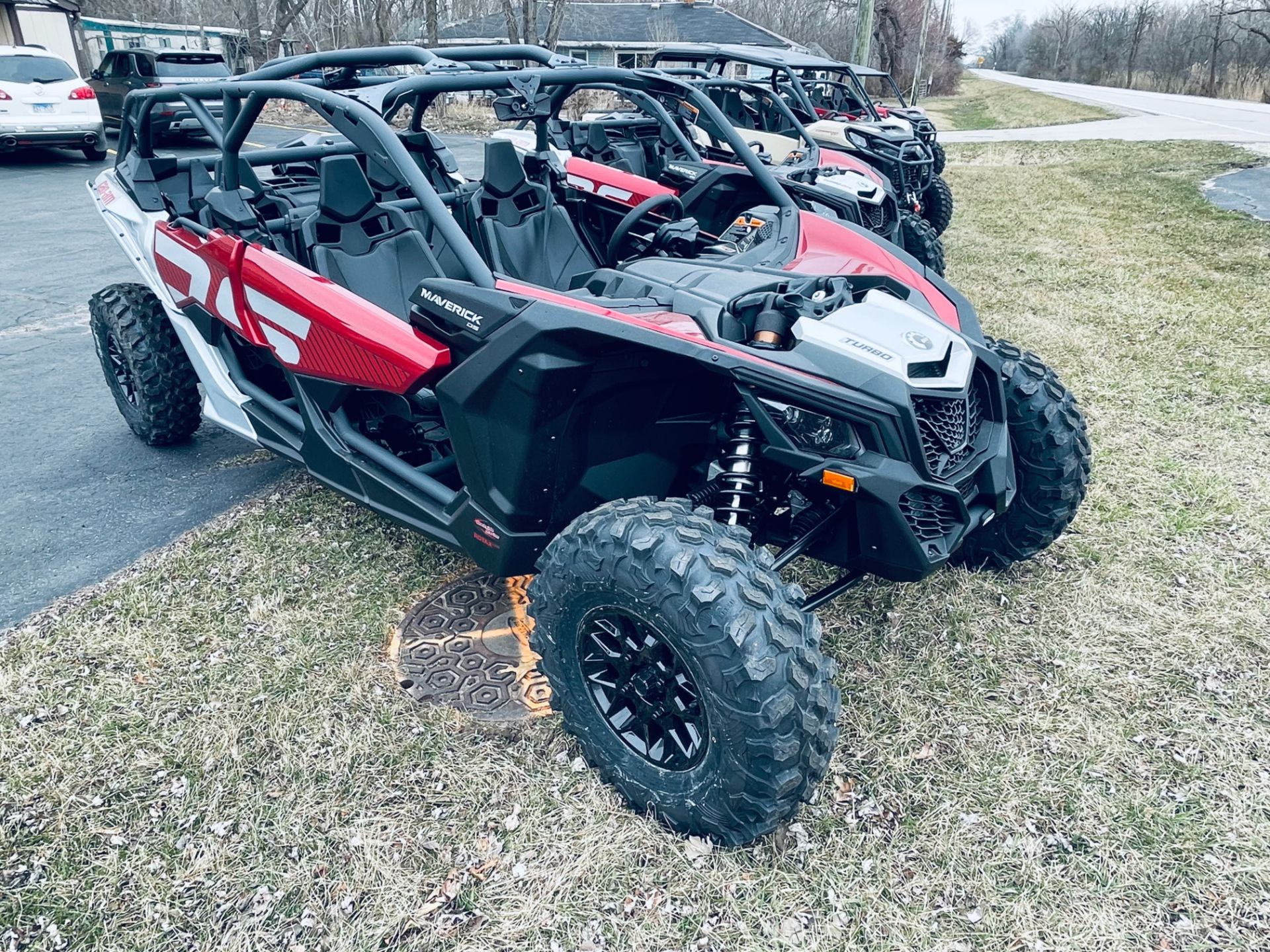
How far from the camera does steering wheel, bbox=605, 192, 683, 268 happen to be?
4.07 meters

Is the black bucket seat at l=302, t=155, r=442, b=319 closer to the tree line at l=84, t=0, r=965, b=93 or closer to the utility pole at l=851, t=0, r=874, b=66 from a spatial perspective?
the utility pole at l=851, t=0, r=874, b=66

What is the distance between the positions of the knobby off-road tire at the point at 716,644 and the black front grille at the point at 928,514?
397 millimetres

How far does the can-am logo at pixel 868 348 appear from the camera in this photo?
2.44 meters

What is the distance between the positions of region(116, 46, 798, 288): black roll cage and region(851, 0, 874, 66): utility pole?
571 inches

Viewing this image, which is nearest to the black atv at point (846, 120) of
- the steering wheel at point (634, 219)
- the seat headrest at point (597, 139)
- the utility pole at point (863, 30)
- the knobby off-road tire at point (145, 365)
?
the seat headrest at point (597, 139)

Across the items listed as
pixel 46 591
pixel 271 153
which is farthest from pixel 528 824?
pixel 271 153

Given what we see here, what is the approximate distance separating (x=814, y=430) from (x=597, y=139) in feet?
16.6

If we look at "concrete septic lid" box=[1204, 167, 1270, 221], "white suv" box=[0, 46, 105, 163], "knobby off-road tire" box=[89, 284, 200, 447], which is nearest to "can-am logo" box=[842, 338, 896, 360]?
"knobby off-road tire" box=[89, 284, 200, 447]

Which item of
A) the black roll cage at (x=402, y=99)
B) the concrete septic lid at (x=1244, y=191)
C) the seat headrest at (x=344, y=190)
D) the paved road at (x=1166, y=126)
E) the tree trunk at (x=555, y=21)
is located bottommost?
the paved road at (x=1166, y=126)

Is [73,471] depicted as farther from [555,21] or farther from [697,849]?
[555,21]

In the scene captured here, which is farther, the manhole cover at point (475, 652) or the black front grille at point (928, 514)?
the manhole cover at point (475, 652)

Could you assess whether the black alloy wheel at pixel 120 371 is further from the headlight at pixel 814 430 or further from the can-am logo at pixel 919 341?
the can-am logo at pixel 919 341

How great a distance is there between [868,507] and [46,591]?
3057 millimetres

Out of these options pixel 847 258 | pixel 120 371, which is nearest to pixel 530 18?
pixel 120 371
